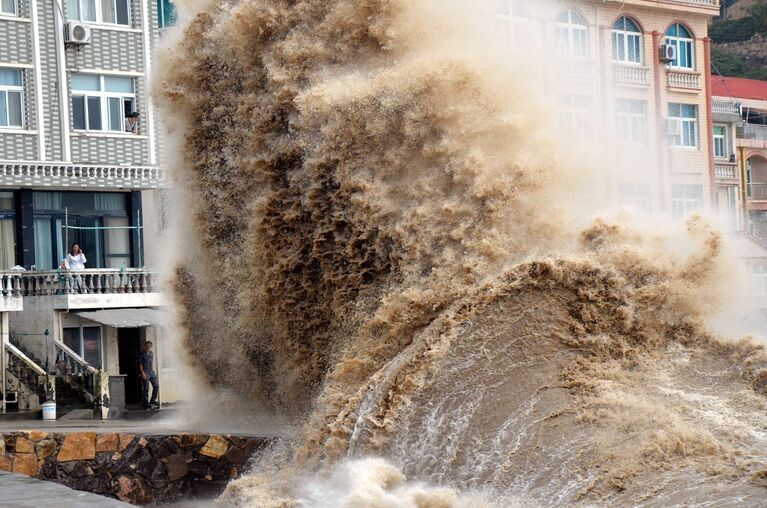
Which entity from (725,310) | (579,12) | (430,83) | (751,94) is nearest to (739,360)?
(725,310)

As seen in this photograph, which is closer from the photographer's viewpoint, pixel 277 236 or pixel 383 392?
pixel 383 392

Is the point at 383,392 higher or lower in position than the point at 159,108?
lower

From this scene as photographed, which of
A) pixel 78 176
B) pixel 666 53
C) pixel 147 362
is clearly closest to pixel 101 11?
pixel 78 176

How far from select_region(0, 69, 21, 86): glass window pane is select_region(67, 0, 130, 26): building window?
2054 mm

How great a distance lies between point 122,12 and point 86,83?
2235 millimetres

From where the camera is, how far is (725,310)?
1211 centimetres

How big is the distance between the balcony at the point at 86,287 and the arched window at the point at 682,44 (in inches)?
787

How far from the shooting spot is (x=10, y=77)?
32.1 metres

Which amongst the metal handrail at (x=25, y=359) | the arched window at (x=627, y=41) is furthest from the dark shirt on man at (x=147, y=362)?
the arched window at (x=627, y=41)

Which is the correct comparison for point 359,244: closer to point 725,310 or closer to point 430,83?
point 430,83

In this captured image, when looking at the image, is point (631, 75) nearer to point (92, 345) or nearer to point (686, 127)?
point (686, 127)

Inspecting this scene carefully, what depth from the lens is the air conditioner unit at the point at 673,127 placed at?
40281 mm

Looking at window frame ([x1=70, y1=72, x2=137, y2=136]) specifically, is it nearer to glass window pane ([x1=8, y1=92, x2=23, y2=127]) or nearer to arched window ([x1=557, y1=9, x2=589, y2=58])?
glass window pane ([x1=8, y1=92, x2=23, y2=127])

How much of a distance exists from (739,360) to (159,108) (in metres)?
8.92
